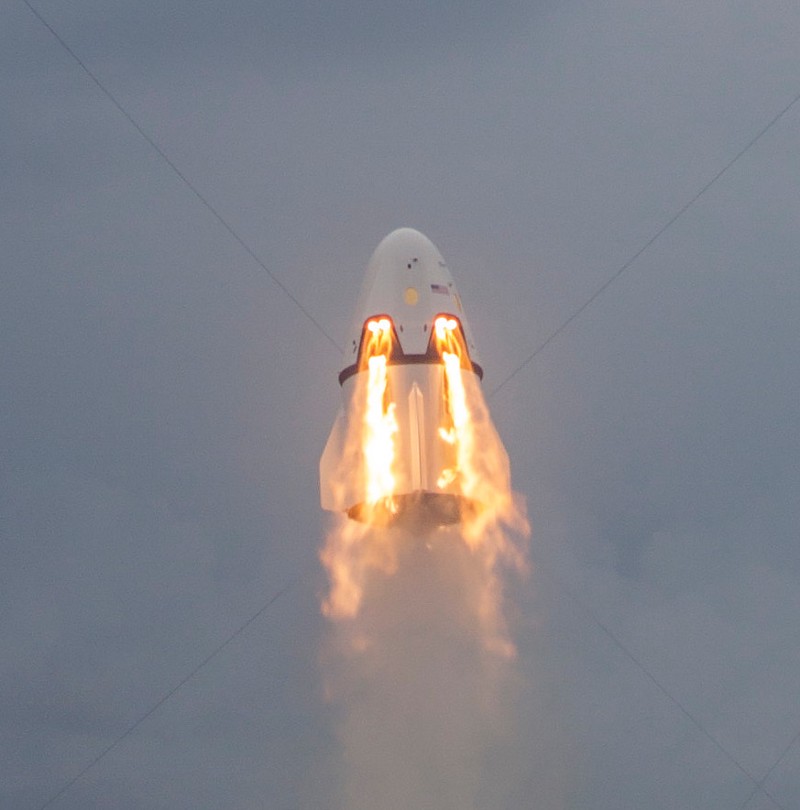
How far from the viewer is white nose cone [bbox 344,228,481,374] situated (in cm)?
6725

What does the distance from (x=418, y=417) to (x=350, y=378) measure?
2.02 meters

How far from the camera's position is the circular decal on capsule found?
67500 mm

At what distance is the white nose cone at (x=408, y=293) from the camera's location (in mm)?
67250

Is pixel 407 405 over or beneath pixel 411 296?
beneath

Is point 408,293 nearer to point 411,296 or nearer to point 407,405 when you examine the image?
point 411,296

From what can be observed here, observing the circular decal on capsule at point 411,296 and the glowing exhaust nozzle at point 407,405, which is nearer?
the glowing exhaust nozzle at point 407,405

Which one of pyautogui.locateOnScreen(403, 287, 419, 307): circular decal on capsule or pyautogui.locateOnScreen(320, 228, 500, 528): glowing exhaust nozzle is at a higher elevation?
pyautogui.locateOnScreen(403, 287, 419, 307): circular decal on capsule

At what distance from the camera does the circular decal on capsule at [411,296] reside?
67500 mm

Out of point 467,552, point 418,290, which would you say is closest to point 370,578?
point 467,552

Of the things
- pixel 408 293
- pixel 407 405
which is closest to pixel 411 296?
pixel 408 293

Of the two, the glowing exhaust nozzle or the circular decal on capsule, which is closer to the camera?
the glowing exhaust nozzle

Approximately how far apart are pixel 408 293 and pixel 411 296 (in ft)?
0.37

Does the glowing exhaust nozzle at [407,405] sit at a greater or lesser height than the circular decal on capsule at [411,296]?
lesser

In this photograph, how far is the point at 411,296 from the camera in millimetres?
67562
